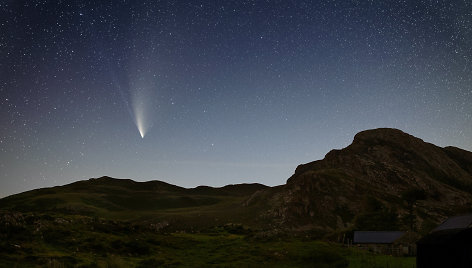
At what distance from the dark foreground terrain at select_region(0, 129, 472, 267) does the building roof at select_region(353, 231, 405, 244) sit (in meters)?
5.12

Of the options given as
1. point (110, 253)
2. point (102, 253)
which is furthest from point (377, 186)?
point (102, 253)

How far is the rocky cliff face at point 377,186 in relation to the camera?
126812 mm

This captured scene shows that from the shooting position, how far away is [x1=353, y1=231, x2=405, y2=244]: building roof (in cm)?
7244

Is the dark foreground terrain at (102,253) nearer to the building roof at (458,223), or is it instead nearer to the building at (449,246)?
the building at (449,246)

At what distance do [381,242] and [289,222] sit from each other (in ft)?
191

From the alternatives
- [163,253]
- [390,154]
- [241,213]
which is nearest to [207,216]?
[241,213]

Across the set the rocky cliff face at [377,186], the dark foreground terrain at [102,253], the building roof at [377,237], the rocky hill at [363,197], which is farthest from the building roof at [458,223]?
the rocky cliff face at [377,186]

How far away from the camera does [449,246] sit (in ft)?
105

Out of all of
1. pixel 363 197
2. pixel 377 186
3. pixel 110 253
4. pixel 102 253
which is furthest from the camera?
pixel 377 186

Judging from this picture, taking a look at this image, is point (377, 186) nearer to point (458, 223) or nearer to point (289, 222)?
point (289, 222)

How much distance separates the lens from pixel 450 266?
31.7 m

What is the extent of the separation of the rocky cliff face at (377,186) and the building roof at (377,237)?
88.6 feet

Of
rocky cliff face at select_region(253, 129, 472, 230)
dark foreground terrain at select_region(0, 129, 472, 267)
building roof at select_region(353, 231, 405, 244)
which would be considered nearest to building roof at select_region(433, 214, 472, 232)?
dark foreground terrain at select_region(0, 129, 472, 267)

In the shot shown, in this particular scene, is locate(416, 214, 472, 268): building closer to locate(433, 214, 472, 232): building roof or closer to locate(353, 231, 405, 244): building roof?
locate(433, 214, 472, 232): building roof
